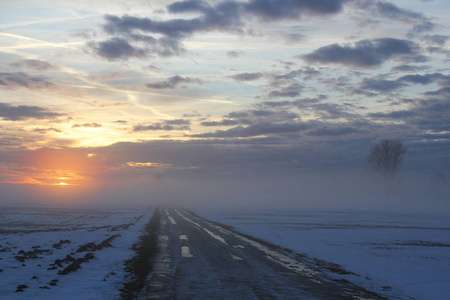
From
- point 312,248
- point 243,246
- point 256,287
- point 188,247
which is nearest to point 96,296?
point 256,287

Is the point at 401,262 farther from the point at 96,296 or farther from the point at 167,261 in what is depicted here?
the point at 96,296

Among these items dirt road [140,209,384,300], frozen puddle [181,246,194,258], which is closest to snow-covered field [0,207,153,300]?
dirt road [140,209,384,300]

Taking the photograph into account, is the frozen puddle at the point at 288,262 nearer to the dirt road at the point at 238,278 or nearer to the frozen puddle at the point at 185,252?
the dirt road at the point at 238,278

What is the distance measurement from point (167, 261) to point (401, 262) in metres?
12.9

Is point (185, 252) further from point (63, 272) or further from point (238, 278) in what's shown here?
point (63, 272)

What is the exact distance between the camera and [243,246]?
26.7 meters

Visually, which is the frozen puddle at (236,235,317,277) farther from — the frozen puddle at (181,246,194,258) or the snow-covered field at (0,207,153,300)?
the snow-covered field at (0,207,153,300)

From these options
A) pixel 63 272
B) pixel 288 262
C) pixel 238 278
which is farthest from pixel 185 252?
pixel 63 272

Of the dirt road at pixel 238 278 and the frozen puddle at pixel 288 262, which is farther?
the frozen puddle at pixel 288 262

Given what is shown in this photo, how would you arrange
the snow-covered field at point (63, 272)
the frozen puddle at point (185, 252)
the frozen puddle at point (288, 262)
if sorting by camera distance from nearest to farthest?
the snow-covered field at point (63, 272) → the frozen puddle at point (288, 262) → the frozen puddle at point (185, 252)

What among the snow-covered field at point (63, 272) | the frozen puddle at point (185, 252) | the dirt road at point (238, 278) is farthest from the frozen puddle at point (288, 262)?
the snow-covered field at point (63, 272)

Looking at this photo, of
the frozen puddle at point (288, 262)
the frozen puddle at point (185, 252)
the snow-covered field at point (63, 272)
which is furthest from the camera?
the frozen puddle at point (185, 252)

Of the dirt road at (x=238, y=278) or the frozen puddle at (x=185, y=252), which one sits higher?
the dirt road at (x=238, y=278)

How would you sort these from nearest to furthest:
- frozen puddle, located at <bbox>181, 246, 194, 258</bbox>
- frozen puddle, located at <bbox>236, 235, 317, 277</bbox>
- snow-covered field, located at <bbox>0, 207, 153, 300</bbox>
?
snow-covered field, located at <bbox>0, 207, 153, 300</bbox>, frozen puddle, located at <bbox>236, 235, 317, 277</bbox>, frozen puddle, located at <bbox>181, 246, 194, 258</bbox>
